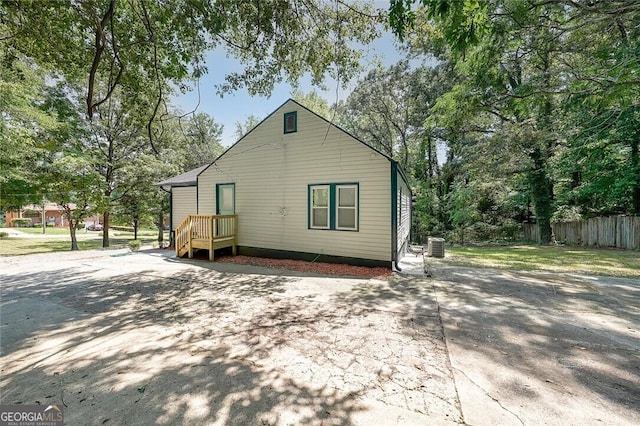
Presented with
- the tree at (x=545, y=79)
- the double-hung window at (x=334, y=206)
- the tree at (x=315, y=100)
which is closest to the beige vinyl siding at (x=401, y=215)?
the double-hung window at (x=334, y=206)

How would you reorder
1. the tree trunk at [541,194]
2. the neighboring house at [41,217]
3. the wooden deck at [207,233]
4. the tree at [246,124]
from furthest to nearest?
the neighboring house at [41,217]
the tree at [246,124]
the tree trunk at [541,194]
the wooden deck at [207,233]

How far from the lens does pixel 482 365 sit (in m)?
2.74

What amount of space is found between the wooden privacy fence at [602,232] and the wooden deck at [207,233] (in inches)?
637

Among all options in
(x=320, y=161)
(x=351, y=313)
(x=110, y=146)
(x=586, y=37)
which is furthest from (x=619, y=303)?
(x=110, y=146)

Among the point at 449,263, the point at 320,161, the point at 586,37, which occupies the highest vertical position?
the point at 586,37

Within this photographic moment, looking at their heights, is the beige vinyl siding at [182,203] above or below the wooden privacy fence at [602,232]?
above

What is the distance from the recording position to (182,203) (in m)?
12.0

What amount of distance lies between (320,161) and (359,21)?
375 cm

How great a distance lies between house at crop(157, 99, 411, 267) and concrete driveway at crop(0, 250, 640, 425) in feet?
8.18

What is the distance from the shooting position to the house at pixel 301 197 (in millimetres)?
7507

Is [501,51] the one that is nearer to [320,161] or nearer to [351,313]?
[320,161]

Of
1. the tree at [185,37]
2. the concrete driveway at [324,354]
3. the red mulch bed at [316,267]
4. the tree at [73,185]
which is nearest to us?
the concrete driveway at [324,354]

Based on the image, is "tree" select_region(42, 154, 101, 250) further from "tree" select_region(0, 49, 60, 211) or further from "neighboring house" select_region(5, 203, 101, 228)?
"neighboring house" select_region(5, 203, 101, 228)

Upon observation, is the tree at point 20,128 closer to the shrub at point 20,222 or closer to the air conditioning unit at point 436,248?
the air conditioning unit at point 436,248
